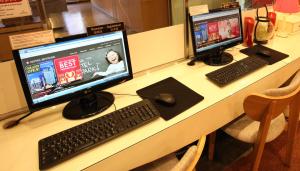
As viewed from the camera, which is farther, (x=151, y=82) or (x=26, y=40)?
(x=151, y=82)

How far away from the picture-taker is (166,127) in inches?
42.7

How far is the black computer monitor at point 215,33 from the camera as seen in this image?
4.96 feet

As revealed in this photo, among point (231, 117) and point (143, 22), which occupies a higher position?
point (143, 22)

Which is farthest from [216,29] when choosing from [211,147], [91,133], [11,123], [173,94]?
[11,123]

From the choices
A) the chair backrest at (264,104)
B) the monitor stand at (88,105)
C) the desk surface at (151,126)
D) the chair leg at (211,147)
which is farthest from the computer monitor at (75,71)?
the chair leg at (211,147)

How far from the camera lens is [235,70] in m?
1.50

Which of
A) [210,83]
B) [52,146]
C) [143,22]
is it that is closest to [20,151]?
[52,146]

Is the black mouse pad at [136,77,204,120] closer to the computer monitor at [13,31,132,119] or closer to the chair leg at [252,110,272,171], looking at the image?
the computer monitor at [13,31,132,119]

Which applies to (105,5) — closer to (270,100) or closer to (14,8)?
(14,8)

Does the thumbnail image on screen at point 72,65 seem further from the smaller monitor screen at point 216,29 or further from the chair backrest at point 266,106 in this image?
the chair backrest at point 266,106

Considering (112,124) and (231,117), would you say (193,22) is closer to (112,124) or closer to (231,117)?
(231,117)

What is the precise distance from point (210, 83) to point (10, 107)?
43.5 inches

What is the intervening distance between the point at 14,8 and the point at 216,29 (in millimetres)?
1183

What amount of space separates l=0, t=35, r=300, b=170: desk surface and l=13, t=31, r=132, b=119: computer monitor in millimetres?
112
